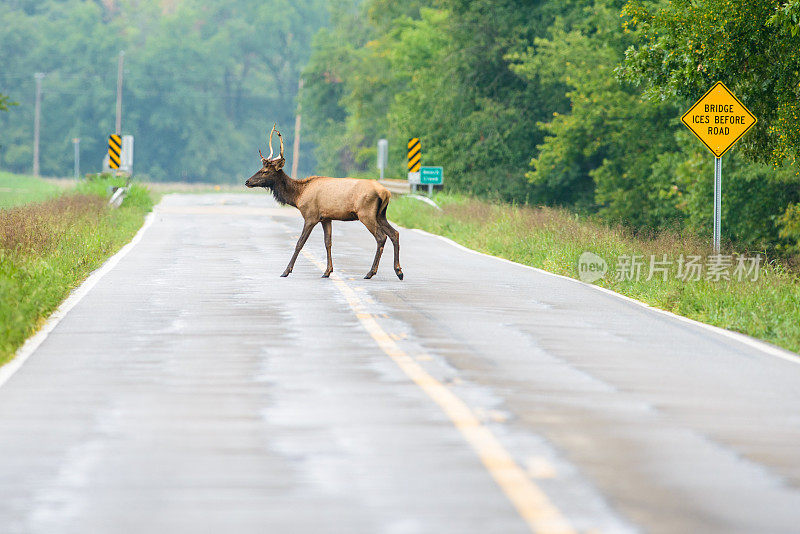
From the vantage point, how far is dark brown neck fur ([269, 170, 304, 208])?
21.3m

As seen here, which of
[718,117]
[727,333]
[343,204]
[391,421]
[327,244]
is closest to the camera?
[391,421]

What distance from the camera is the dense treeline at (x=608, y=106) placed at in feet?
76.1

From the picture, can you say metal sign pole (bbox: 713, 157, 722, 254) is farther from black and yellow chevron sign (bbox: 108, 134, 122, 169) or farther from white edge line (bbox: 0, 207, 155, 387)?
black and yellow chevron sign (bbox: 108, 134, 122, 169)

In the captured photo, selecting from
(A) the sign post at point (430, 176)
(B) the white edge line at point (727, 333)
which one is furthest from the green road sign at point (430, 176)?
(B) the white edge line at point (727, 333)

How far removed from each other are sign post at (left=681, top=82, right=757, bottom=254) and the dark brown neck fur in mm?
6029

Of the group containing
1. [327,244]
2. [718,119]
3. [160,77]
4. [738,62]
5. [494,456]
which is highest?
[160,77]

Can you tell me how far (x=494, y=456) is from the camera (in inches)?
314

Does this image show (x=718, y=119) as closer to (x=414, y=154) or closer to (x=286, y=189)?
(x=286, y=189)

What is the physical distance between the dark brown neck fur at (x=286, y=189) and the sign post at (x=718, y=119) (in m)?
6.03

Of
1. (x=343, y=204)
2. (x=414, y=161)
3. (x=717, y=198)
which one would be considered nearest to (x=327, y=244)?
(x=343, y=204)

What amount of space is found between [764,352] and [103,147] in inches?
4553

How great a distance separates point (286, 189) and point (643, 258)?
586 cm

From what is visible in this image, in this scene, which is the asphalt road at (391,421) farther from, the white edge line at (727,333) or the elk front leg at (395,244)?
the elk front leg at (395,244)

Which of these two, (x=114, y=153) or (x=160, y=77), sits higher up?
(x=160, y=77)
